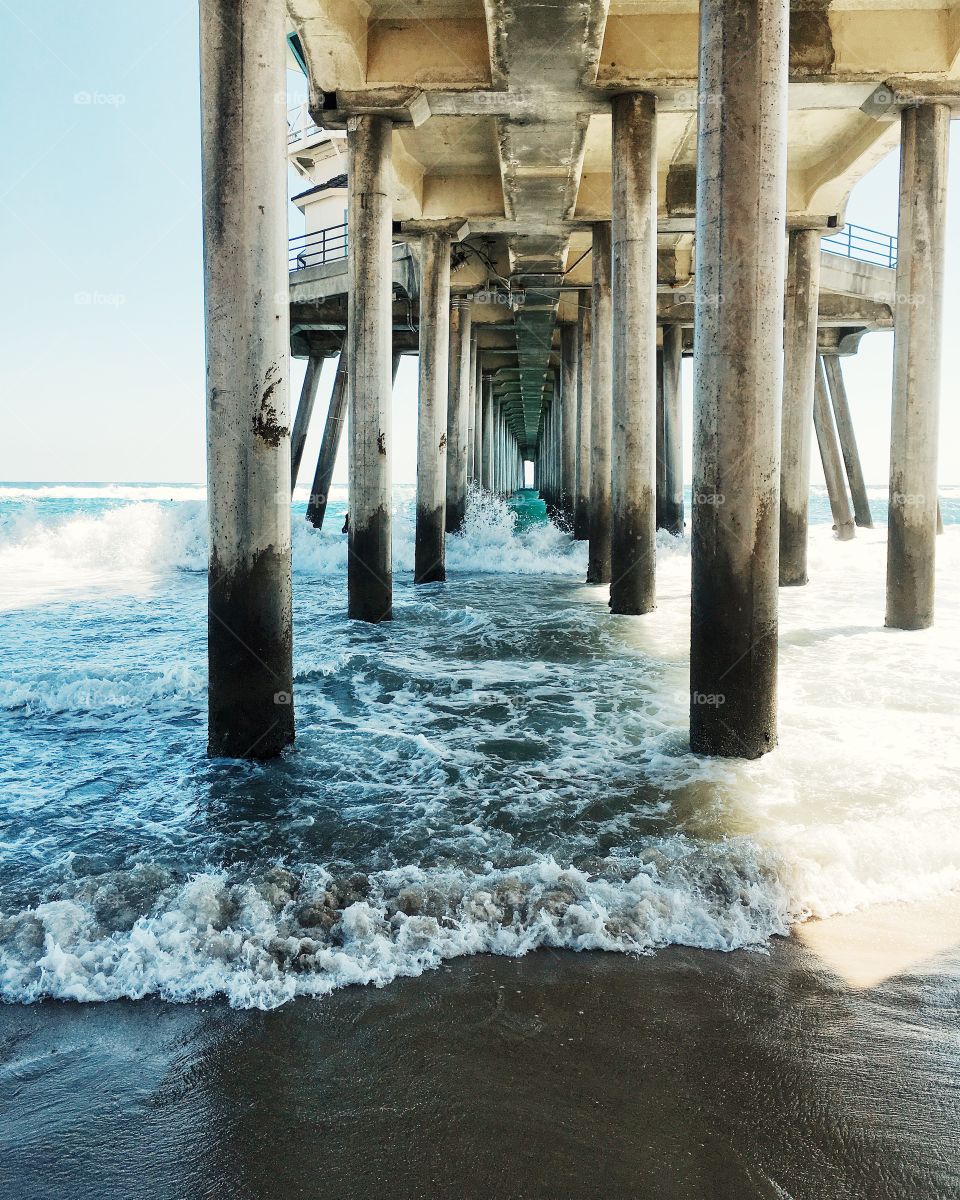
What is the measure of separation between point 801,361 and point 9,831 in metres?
11.2

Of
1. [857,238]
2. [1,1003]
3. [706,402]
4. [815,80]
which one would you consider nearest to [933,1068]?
[1,1003]

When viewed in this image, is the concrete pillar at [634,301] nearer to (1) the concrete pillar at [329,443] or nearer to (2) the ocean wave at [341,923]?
(2) the ocean wave at [341,923]

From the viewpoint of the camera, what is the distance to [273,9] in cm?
410

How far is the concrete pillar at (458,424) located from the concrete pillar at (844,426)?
858 cm

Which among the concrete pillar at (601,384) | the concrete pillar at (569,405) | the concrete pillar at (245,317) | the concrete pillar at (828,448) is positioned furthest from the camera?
the concrete pillar at (569,405)

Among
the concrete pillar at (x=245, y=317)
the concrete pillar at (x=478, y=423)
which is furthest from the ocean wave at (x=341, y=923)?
the concrete pillar at (x=478, y=423)

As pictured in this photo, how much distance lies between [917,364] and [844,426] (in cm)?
1343

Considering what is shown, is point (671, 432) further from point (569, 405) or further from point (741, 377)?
point (741, 377)

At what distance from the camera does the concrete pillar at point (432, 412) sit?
40.1 feet

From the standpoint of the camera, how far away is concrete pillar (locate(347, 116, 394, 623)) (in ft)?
28.7

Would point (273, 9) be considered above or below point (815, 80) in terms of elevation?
below

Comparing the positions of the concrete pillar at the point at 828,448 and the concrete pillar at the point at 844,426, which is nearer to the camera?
the concrete pillar at the point at 828,448

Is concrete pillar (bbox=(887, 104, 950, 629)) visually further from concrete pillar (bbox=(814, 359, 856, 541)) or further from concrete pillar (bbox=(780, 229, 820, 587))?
concrete pillar (bbox=(814, 359, 856, 541))

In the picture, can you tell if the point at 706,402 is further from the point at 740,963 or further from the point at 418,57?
the point at 418,57
